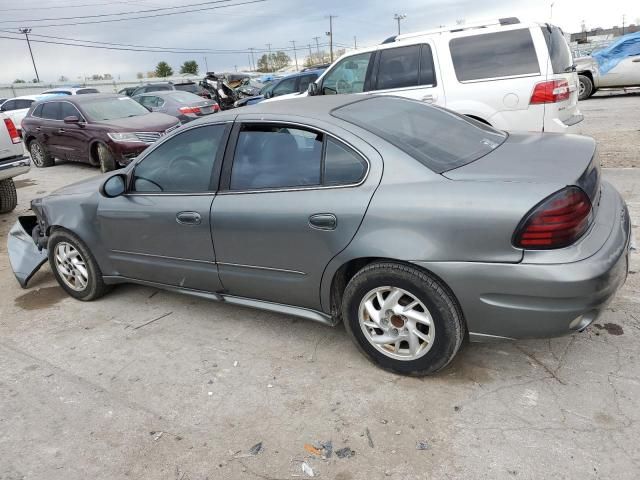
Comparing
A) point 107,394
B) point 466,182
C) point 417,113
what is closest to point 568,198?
point 466,182

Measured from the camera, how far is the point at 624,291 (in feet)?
11.9

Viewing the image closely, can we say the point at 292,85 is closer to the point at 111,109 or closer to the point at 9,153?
the point at 111,109

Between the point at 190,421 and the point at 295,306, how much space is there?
36.6 inches

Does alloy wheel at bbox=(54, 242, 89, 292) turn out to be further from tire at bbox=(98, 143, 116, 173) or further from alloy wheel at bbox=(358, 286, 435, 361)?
tire at bbox=(98, 143, 116, 173)

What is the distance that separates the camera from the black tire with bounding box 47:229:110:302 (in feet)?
13.9

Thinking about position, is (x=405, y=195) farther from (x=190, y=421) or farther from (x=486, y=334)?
(x=190, y=421)

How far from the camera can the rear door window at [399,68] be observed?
6.57m

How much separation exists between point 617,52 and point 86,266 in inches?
631

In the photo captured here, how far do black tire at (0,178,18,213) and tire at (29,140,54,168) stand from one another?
4316mm

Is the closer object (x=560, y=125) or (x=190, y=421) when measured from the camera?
(x=190, y=421)

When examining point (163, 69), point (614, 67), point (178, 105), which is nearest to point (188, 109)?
point (178, 105)

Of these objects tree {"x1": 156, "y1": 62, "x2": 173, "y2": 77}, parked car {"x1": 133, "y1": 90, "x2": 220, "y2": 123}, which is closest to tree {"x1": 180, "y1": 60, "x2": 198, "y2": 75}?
tree {"x1": 156, "y1": 62, "x2": 173, "y2": 77}

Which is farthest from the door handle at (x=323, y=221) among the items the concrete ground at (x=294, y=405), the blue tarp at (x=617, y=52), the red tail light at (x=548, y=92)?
the blue tarp at (x=617, y=52)

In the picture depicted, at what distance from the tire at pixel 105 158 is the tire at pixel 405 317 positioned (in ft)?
26.8
